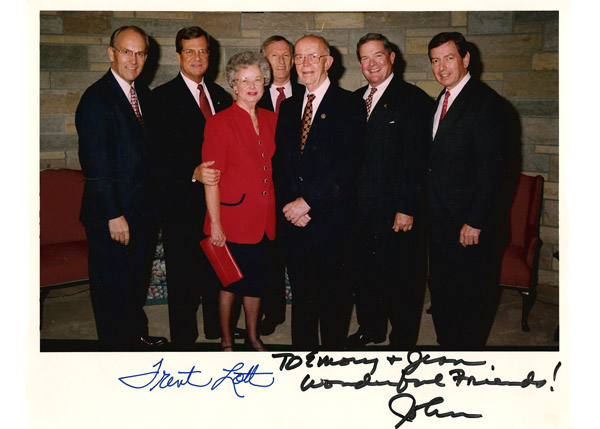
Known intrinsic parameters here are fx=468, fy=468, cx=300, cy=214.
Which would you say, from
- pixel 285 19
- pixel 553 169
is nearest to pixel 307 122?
pixel 285 19

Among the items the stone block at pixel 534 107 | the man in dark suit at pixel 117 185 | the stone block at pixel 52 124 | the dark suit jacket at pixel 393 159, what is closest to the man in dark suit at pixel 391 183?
the dark suit jacket at pixel 393 159

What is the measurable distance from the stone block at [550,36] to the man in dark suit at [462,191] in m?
0.31

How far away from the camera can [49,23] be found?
2.14 metres

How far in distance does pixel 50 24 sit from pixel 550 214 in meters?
2.71

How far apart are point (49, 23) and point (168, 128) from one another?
0.70m

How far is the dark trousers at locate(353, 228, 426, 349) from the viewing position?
7.47 feet

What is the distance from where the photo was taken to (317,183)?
2146mm

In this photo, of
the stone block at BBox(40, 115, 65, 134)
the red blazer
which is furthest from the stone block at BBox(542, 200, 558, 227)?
the stone block at BBox(40, 115, 65, 134)

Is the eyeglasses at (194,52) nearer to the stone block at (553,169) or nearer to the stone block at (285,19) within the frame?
the stone block at (285,19)

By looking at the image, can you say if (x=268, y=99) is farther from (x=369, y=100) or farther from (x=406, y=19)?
(x=406, y=19)
